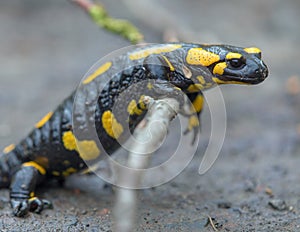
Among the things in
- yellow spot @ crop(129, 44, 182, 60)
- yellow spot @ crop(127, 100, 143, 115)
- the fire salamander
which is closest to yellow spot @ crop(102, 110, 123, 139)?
the fire salamander

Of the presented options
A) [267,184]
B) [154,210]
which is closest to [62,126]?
[154,210]

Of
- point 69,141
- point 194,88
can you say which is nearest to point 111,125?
point 69,141

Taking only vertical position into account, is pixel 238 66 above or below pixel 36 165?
above

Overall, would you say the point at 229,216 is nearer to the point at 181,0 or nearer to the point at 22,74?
the point at 22,74

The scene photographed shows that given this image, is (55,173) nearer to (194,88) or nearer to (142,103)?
(142,103)

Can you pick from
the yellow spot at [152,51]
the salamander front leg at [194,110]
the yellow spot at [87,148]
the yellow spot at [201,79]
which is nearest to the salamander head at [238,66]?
the yellow spot at [201,79]

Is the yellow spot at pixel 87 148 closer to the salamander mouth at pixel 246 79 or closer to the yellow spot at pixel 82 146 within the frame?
the yellow spot at pixel 82 146
